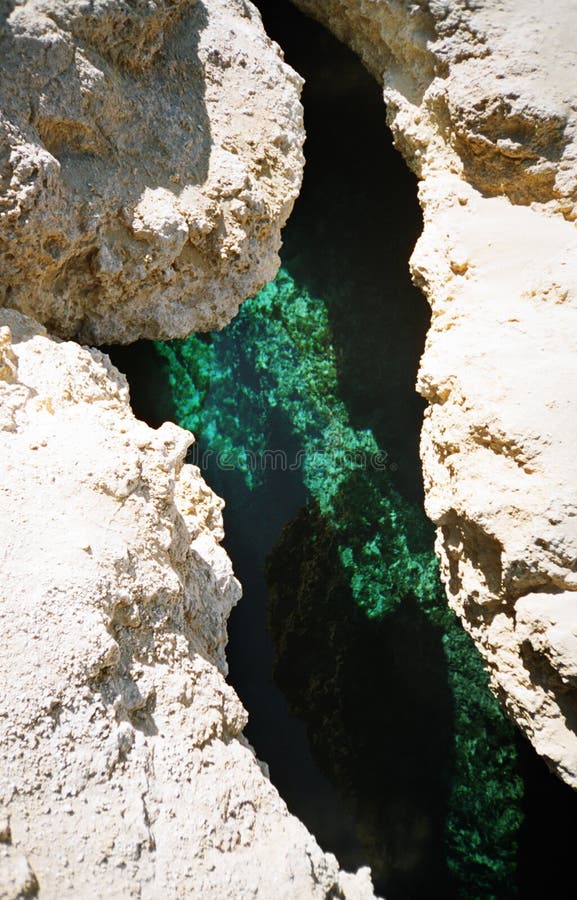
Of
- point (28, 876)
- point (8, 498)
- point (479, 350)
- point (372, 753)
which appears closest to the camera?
point (28, 876)

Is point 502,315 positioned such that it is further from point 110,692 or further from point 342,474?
point 110,692

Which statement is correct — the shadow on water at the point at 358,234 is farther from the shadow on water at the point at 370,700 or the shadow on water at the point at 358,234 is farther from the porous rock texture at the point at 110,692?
the porous rock texture at the point at 110,692

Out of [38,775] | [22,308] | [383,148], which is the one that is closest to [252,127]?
[22,308]

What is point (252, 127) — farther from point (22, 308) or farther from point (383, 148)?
point (383, 148)

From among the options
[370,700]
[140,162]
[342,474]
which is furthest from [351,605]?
[140,162]

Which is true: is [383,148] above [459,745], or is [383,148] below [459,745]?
above

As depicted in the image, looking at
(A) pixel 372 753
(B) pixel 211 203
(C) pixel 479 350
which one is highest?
(B) pixel 211 203

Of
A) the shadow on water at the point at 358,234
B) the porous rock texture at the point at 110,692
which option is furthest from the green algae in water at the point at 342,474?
the porous rock texture at the point at 110,692
